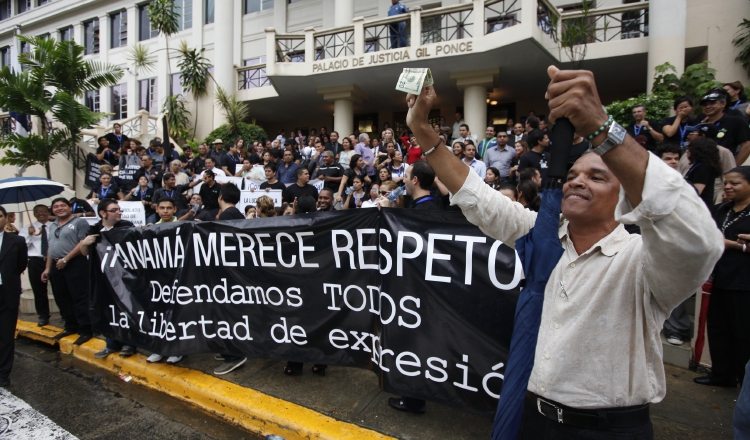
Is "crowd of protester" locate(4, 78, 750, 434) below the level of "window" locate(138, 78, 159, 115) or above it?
below

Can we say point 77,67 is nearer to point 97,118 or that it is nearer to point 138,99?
point 97,118

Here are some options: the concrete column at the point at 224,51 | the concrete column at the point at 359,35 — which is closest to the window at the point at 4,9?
the concrete column at the point at 224,51

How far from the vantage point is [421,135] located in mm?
1825

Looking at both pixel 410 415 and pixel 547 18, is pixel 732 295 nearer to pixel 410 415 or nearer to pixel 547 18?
pixel 410 415

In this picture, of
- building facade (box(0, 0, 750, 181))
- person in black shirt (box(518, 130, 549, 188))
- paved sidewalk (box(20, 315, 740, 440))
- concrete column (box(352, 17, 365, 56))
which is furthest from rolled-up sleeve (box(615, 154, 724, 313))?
concrete column (box(352, 17, 365, 56))

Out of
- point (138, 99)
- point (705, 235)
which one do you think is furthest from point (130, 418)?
point (138, 99)

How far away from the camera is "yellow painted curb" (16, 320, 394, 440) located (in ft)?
10.6

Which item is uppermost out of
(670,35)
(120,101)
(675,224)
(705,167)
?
(120,101)

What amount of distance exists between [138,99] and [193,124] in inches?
263

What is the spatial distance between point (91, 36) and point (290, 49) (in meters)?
16.2

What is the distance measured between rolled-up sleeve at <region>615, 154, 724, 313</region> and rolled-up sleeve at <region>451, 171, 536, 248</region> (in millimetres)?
612

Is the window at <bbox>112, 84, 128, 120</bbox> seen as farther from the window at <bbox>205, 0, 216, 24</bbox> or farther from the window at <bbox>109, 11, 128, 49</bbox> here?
the window at <bbox>205, 0, 216, 24</bbox>

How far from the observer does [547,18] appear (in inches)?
480

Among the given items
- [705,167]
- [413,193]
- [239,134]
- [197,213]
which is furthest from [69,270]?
[239,134]
